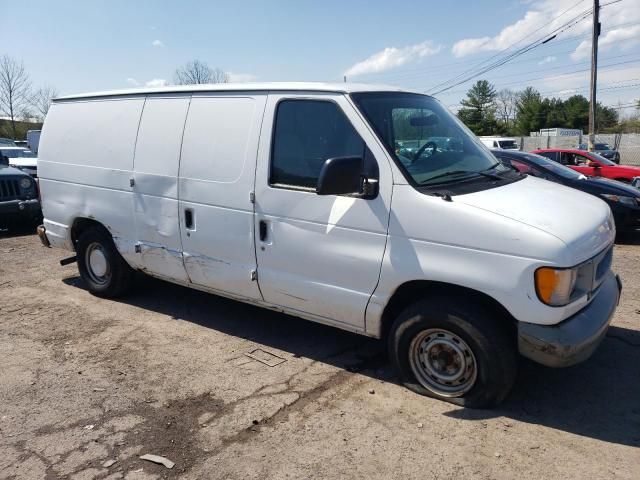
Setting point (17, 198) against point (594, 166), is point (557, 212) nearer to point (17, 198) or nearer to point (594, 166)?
point (17, 198)

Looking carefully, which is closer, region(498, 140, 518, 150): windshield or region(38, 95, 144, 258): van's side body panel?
region(38, 95, 144, 258): van's side body panel

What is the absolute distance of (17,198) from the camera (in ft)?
33.2

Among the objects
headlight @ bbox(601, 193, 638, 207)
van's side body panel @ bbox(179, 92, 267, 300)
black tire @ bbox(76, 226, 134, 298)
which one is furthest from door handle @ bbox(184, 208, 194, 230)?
headlight @ bbox(601, 193, 638, 207)

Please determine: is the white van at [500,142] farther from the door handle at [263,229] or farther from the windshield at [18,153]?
the door handle at [263,229]

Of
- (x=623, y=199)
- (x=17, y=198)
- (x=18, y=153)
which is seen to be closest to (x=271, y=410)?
(x=623, y=199)

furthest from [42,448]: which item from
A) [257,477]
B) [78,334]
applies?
[78,334]

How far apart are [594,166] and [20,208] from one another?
13004 mm

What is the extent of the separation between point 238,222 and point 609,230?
9.13 ft

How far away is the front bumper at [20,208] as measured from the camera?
9.80 meters

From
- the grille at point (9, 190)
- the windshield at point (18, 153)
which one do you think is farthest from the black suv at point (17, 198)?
the windshield at point (18, 153)

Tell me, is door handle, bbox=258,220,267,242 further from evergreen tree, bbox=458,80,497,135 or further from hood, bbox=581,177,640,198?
evergreen tree, bbox=458,80,497,135

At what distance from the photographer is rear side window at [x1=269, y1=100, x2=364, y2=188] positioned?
386cm

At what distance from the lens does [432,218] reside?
11.3 ft

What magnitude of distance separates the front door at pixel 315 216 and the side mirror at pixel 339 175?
6.4 inches
